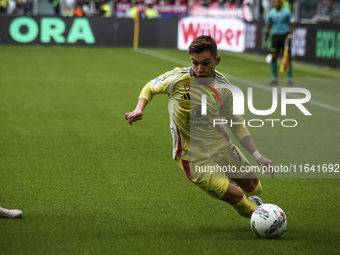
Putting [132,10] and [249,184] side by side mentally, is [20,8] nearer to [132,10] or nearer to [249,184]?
[132,10]

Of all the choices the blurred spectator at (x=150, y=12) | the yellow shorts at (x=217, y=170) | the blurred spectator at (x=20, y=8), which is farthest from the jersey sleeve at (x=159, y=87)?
the blurred spectator at (x=20, y=8)

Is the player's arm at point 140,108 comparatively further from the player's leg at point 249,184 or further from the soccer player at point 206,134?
the player's leg at point 249,184

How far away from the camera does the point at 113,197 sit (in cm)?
666

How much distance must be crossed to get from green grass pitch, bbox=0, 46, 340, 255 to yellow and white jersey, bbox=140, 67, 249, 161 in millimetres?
714

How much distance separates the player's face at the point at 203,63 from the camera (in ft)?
16.7

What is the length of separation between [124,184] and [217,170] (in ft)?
6.69

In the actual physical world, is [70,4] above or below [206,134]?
above

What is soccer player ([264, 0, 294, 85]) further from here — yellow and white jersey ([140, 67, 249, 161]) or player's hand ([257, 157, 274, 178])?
player's hand ([257, 157, 274, 178])

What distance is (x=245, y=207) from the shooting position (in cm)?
543

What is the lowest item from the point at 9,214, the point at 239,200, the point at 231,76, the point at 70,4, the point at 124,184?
the point at 231,76

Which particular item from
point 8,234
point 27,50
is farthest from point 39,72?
point 8,234

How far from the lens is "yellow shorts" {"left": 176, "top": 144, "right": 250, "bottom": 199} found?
17.3ft

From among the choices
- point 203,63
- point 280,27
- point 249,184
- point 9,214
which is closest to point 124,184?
point 9,214

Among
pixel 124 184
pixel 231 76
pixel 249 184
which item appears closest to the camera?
pixel 249 184
